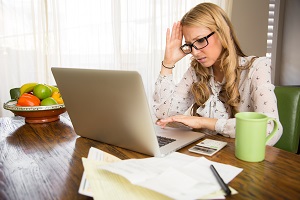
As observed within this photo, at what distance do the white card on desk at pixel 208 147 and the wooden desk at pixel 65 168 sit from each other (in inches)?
0.7

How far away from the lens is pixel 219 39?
118 centimetres

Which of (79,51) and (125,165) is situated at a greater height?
(79,51)

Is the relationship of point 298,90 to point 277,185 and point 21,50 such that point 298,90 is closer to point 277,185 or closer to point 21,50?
point 277,185

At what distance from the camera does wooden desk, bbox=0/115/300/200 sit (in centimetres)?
57

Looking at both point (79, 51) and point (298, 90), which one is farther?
point (79, 51)

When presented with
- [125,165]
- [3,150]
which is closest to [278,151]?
[125,165]

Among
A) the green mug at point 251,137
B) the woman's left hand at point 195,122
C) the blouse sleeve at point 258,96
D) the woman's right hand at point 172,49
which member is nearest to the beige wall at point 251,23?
the woman's right hand at point 172,49

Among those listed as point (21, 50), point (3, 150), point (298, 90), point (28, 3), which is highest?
point (28, 3)

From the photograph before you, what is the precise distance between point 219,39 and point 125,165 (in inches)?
31.1

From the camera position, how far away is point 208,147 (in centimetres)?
82

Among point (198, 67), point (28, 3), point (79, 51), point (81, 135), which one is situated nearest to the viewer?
point (81, 135)

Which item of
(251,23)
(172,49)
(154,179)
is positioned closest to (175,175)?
(154,179)

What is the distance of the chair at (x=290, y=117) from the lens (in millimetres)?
1168

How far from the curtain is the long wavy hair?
1.70 metres
